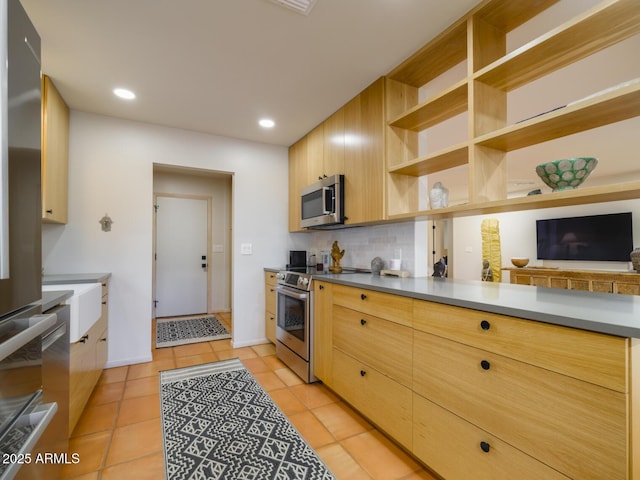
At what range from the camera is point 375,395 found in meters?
1.82

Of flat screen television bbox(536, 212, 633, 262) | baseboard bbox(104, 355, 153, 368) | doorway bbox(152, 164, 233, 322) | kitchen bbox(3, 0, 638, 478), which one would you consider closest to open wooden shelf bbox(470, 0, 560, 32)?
kitchen bbox(3, 0, 638, 478)

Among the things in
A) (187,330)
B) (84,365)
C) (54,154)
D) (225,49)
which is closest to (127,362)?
(187,330)

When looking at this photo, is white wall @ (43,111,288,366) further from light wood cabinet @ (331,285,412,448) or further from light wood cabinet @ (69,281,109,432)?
light wood cabinet @ (331,285,412,448)

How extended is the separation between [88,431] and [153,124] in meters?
2.79

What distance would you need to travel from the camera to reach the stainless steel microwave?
274cm

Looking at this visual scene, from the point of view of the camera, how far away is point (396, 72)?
2203 millimetres

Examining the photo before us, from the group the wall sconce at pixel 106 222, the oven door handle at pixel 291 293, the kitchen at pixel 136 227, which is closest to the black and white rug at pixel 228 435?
the oven door handle at pixel 291 293

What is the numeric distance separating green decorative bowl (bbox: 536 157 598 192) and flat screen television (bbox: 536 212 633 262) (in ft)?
18.4

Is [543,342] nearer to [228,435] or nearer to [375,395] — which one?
[375,395]

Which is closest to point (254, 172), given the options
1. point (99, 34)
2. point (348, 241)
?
point (348, 241)

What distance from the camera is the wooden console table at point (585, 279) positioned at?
4062 millimetres

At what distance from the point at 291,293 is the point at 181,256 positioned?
291cm

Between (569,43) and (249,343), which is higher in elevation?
(569,43)

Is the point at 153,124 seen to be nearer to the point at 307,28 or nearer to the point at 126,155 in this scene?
the point at 126,155
